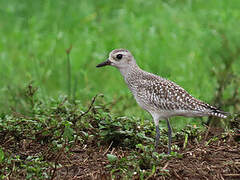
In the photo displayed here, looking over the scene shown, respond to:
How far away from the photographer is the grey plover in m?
6.64

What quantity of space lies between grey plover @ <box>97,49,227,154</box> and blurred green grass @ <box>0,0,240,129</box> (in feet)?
7.36

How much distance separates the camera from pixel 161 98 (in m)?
6.80

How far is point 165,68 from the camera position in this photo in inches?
428

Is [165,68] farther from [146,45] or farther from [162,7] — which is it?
[162,7]

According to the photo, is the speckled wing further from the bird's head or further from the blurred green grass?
the blurred green grass

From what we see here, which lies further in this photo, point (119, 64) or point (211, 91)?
point (211, 91)

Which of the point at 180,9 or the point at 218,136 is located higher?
the point at 180,9

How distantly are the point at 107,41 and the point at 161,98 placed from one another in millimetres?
5572

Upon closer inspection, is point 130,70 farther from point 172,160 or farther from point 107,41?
point 107,41

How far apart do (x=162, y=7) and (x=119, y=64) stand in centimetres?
640

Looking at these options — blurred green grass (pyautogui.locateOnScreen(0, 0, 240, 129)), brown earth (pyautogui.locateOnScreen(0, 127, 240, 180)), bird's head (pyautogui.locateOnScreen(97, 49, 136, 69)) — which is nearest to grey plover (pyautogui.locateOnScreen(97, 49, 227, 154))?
bird's head (pyautogui.locateOnScreen(97, 49, 136, 69))

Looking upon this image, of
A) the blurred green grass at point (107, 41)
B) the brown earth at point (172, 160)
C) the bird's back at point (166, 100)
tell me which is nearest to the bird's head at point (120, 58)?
the bird's back at point (166, 100)

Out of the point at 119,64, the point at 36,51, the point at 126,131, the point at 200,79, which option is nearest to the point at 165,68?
the point at 200,79

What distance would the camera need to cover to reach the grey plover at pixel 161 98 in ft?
21.8
